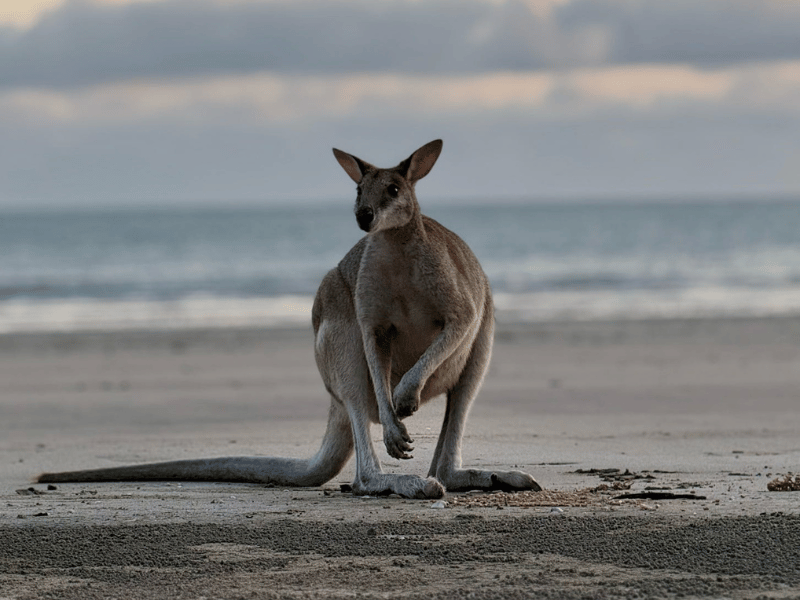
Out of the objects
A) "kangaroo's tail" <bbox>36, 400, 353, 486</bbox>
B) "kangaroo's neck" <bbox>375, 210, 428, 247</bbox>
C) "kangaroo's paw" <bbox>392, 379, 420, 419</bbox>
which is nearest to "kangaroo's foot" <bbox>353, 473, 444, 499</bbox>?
"kangaroo's paw" <bbox>392, 379, 420, 419</bbox>

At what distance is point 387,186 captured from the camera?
4.52 metres

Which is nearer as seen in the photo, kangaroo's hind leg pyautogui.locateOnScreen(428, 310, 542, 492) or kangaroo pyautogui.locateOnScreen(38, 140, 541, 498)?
kangaroo pyautogui.locateOnScreen(38, 140, 541, 498)

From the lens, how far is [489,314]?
197 inches

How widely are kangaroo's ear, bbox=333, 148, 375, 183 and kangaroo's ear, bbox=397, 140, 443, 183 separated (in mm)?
136

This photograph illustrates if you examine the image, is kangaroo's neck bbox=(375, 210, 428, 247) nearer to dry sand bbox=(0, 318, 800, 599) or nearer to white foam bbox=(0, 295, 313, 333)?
dry sand bbox=(0, 318, 800, 599)

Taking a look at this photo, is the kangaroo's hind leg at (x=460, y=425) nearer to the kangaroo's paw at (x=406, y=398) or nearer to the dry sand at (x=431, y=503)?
the dry sand at (x=431, y=503)

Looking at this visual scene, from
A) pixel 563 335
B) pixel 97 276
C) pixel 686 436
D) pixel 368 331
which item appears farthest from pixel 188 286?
pixel 368 331

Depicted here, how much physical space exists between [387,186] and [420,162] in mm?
209

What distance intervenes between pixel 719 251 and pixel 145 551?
33.2m

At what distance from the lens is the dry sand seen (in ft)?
11.0

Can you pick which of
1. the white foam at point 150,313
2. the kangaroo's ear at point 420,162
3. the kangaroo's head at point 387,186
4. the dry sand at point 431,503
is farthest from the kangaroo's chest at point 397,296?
the white foam at point 150,313

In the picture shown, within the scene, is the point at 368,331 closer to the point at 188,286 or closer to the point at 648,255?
the point at 188,286

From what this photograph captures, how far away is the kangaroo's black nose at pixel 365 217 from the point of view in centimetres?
437

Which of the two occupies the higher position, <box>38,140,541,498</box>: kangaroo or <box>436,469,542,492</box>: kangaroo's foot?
<box>38,140,541,498</box>: kangaroo
